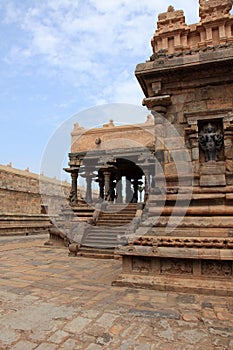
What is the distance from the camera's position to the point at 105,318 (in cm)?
283

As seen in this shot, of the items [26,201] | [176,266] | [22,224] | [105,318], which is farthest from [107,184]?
[105,318]

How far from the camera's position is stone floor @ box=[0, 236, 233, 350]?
2.31 m

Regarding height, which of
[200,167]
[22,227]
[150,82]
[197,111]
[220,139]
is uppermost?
[150,82]

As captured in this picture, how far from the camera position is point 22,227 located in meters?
16.7

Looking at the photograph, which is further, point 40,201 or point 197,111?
point 40,201

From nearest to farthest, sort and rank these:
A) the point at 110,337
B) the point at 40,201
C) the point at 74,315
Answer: the point at 110,337 → the point at 74,315 → the point at 40,201

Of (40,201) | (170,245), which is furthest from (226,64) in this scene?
(40,201)

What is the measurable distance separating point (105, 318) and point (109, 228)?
7.06m

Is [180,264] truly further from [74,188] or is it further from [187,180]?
[74,188]

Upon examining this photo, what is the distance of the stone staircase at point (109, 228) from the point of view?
829 cm

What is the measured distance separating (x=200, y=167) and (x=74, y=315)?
3.25 meters

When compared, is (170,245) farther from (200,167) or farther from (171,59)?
(171,59)

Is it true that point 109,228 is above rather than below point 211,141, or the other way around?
below

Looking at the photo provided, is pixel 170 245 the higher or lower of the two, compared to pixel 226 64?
lower
